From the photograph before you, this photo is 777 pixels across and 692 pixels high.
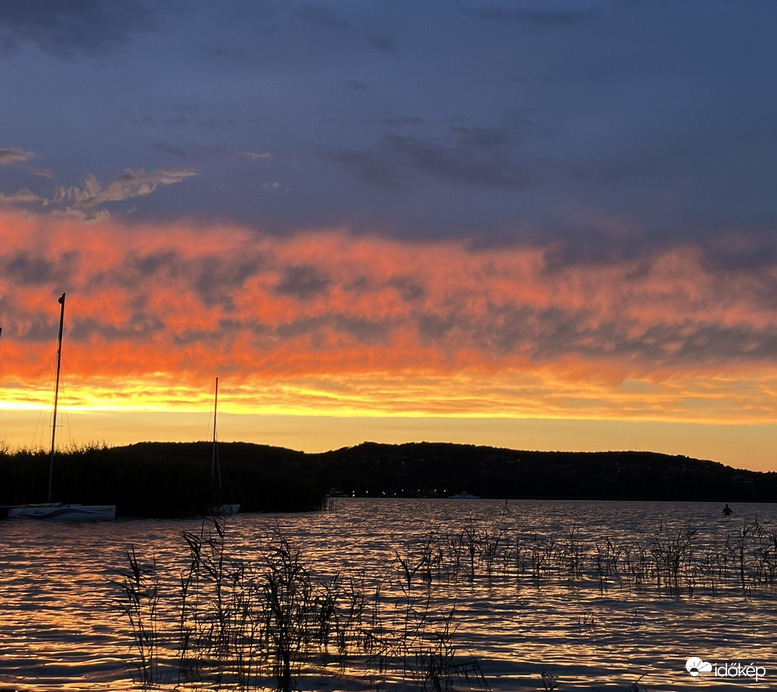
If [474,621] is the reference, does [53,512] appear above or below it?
above

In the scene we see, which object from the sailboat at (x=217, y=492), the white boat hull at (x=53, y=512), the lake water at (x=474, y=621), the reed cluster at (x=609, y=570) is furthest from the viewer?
the sailboat at (x=217, y=492)

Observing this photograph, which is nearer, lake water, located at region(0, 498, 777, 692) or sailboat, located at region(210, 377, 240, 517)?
lake water, located at region(0, 498, 777, 692)

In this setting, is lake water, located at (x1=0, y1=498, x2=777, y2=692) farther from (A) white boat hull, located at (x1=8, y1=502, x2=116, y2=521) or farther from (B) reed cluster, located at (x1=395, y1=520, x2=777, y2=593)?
(A) white boat hull, located at (x1=8, y1=502, x2=116, y2=521)

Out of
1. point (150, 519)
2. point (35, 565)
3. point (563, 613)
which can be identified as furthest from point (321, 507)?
point (563, 613)

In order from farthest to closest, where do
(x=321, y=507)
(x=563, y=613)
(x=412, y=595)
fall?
(x=321, y=507) → (x=412, y=595) → (x=563, y=613)

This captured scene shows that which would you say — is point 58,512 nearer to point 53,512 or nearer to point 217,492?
point 53,512

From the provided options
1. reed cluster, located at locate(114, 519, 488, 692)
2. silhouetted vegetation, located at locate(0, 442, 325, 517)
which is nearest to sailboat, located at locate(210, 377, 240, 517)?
silhouetted vegetation, located at locate(0, 442, 325, 517)

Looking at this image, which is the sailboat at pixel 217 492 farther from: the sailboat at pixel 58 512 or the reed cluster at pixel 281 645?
the reed cluster at pixel 281 645

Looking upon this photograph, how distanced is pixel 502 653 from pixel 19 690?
8.62 meters

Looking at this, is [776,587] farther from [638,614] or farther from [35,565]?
[35,565]

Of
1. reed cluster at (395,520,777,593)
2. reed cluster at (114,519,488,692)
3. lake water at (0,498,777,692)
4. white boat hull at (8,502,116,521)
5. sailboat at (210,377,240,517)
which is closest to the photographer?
reed cluster at (114,519,488,692)

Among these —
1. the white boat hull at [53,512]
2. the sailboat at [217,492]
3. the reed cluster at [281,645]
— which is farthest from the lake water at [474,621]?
the sailboat at [217,492]

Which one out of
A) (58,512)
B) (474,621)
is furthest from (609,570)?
(58,512)

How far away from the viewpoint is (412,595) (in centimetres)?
2580
